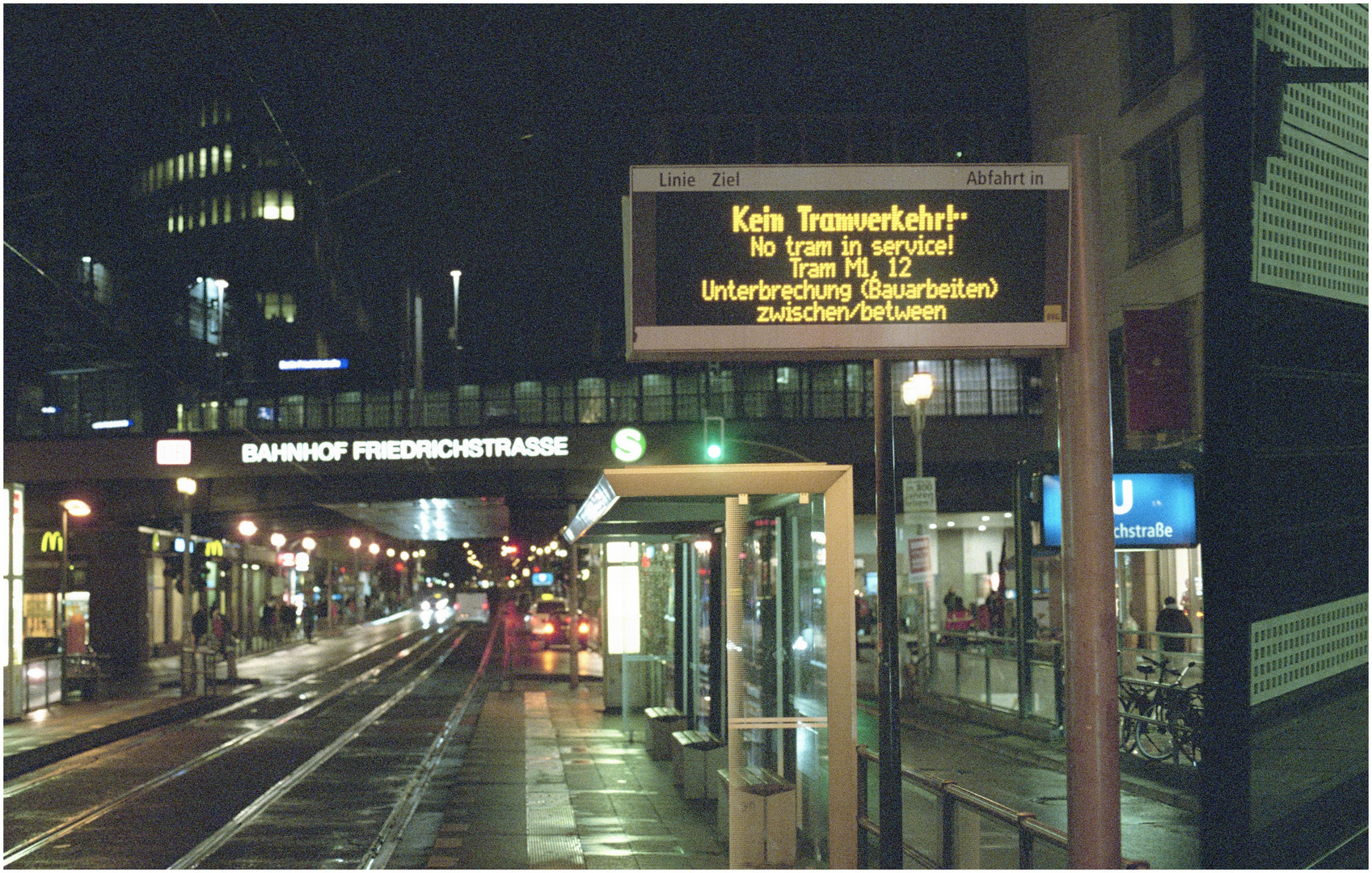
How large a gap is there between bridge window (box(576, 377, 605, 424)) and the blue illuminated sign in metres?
44.1

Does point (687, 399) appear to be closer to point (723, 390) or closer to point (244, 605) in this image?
point (723, 390)

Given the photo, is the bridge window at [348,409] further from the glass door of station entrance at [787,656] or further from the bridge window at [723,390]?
→ the glass door of station entrance at [787,656]

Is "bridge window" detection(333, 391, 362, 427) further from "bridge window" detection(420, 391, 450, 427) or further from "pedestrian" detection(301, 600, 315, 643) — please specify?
"pedestrian" detection(301, 600, 315, 643)

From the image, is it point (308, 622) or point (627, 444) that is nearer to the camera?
point (627, 444)

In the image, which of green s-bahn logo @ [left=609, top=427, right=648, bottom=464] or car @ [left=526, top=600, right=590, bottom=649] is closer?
green s-bahn logo @ [left=609, top=427, right=648, bottom=464]

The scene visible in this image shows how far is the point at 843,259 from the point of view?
7.29 metres

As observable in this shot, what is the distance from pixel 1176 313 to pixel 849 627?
8.41 metres

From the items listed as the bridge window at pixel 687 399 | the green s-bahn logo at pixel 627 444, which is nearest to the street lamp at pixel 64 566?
the green s-bahn logo at pixel 627 444

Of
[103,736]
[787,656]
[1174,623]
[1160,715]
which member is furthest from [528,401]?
[787,656]

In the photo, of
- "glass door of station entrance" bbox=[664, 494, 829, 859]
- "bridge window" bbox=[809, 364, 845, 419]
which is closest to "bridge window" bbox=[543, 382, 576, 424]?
"bridge window" bbox=[809, 364, 845, 419]

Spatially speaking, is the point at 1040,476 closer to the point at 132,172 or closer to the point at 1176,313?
the point at 1176,313

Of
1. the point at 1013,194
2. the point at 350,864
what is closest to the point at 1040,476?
the point at 350,864

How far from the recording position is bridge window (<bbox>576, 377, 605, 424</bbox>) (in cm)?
6041

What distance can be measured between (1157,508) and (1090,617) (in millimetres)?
10239
